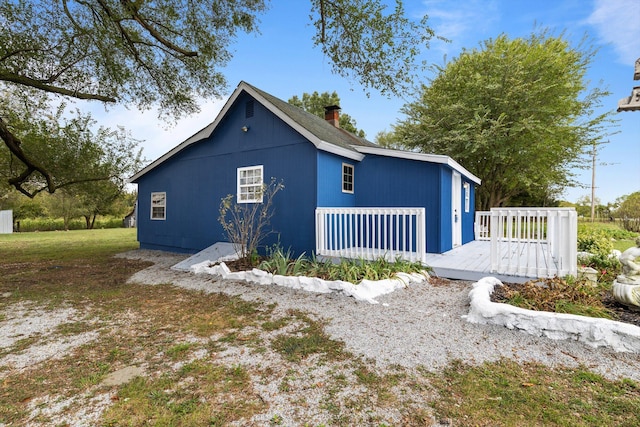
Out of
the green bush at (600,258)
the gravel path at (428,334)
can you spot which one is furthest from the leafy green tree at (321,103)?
the gravel path at (428,334)

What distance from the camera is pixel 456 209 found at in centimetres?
908

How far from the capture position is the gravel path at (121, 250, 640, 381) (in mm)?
2900

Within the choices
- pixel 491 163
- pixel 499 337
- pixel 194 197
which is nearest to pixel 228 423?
pixel 499 337

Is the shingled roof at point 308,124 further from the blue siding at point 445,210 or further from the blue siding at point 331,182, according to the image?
the blue siding at point 445,210

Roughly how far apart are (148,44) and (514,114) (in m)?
16.6

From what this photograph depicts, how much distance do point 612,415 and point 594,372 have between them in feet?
2.14

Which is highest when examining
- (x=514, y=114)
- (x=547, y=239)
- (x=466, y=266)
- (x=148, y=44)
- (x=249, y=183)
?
(x=514, y=114)

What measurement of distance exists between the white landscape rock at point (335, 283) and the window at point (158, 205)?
594cm

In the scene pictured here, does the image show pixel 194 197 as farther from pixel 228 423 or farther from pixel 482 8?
pixel 482 8

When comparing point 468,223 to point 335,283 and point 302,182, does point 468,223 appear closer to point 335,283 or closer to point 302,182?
point 302,182

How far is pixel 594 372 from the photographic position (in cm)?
268

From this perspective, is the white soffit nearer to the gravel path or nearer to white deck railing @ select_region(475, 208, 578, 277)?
white deck railing @ select_region(475, 208, 578, 277)

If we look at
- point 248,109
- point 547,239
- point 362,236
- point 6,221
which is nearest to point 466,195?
point 362,236

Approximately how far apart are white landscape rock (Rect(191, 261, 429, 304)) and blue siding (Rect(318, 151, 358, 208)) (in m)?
2.51
